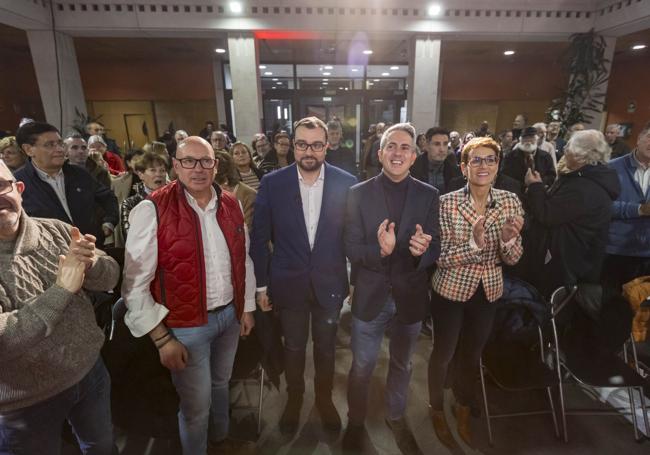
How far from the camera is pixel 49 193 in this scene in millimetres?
2453

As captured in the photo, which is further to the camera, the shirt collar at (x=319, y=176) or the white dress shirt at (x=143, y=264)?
the shirt collar at (x=319, y=176)

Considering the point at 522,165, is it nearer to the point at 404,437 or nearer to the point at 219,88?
the point at 404,437

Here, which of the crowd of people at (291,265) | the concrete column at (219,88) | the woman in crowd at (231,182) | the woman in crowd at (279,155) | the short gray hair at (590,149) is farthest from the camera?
the concrete column at (219,88)

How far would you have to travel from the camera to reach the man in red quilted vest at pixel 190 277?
150 cm

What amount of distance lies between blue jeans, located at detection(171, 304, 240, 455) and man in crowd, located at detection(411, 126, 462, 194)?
2.68 meters

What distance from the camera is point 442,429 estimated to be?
6.95 feet

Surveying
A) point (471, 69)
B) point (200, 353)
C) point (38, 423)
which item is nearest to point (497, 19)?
point (471, 69)

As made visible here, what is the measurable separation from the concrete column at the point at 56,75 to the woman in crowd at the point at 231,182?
6148 mm

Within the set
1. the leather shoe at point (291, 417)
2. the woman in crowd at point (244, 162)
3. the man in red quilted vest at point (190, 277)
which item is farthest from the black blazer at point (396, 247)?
the woman in crowd at point (244, 162)

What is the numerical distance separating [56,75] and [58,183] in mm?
5822

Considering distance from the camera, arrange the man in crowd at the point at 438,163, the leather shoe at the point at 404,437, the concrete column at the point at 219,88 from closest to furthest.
Result: 1. the leather shoe at the point at 404,437
2. the man in crowd at the point at 438,163
3. the concrete column at the point at 219,88

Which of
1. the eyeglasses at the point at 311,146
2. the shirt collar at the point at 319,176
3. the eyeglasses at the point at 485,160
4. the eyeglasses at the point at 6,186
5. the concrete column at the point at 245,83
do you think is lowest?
the shirt collar at the point at 319,176

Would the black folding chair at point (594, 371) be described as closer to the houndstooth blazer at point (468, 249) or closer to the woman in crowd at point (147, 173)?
the houndstooth blazer at point (468, 249)

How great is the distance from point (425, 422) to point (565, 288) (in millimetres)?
1344
